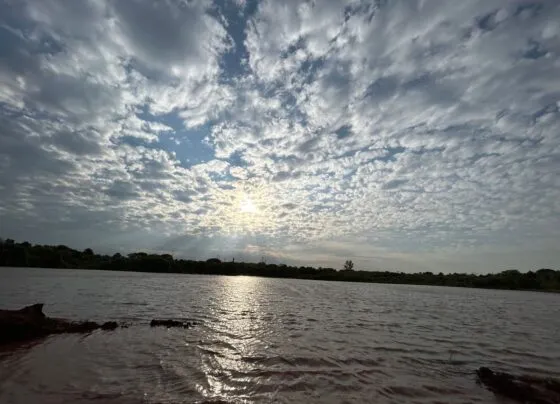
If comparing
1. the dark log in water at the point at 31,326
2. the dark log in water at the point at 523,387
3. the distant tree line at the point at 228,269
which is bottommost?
the dark log in water at the point at 523,387

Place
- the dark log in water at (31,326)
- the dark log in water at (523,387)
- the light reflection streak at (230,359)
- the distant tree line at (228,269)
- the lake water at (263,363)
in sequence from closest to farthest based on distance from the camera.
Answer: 1. the lake water at (263,363)
2. the light reflection streak at (230,359)
3. the dark log in water at (523,387)
4. the dark log in water at (31,326)
5. the distant tree line at (228,269)

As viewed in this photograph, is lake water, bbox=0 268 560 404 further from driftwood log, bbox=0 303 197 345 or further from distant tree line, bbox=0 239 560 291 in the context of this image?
distant tree line, bbox=0 239 560 291

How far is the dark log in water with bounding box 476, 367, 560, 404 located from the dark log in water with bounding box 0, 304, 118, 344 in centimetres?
1743

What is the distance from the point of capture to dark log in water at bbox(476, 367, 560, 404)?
11.7 metres

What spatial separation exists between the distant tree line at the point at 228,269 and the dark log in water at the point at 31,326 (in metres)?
136

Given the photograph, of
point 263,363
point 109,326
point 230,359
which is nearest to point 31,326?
point 109,326

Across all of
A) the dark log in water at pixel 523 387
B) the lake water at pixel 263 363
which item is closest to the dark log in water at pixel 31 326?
the lake water at pixel 263 363

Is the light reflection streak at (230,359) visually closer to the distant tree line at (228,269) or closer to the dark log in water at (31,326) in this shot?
the dark log in water at (31,326)

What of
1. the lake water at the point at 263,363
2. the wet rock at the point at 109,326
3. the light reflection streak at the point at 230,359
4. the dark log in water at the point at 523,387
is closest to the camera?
the lake water at the point at 263,363

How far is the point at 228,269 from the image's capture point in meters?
193

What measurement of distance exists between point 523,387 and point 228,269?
186 metres

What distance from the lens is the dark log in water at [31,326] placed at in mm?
15757

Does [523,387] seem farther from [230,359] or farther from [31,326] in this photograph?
[31,326]

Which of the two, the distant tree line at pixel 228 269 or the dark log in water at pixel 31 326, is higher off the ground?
the distant tree line at pixel 228 269
